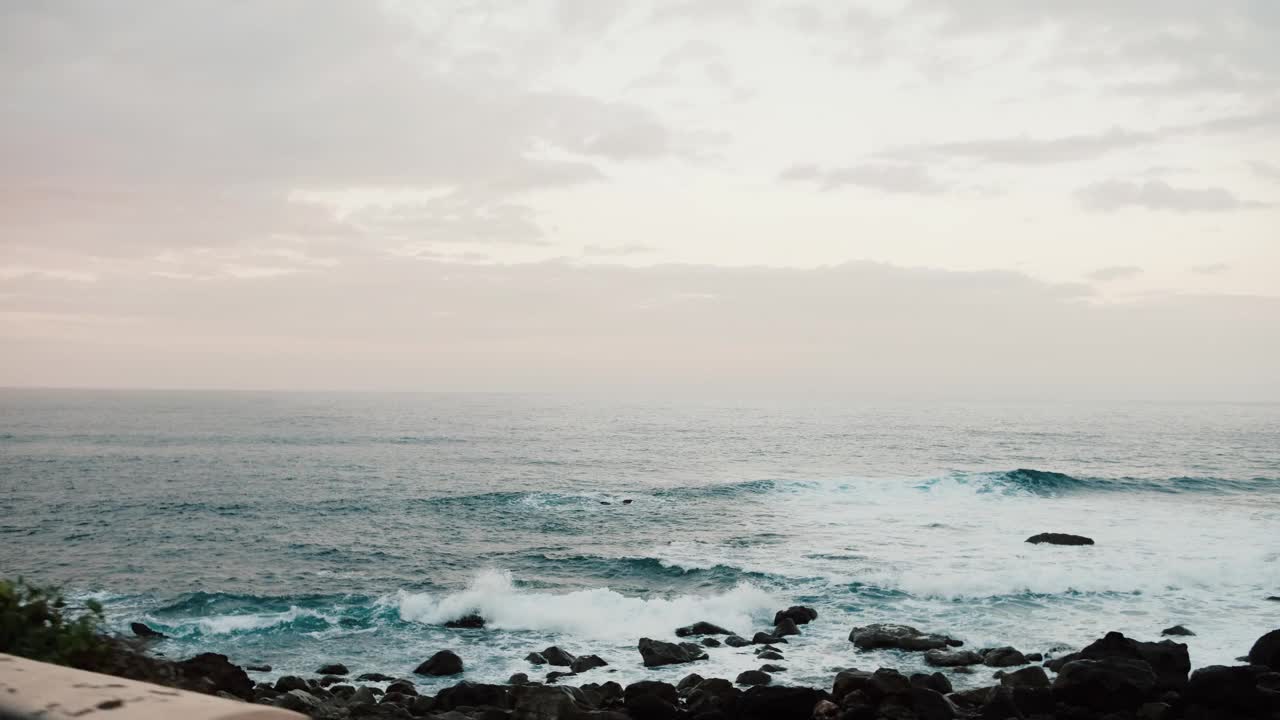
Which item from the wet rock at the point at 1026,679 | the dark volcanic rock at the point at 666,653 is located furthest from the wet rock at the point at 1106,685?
the dark volcanic rock at the point at 666,653

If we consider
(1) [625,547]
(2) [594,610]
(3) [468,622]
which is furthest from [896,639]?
(1) [625,547]

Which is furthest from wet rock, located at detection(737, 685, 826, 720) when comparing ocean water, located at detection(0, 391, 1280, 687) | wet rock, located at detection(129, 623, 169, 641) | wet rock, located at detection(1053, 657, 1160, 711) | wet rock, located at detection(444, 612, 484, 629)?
wet rock, located at detection(129, 623, 169, 641)

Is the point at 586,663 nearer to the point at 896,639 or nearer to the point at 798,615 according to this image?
the point at 798,615

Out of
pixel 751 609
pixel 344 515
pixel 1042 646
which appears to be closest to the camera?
pixel 1042 646

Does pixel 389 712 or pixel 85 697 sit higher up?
pixel 85 697

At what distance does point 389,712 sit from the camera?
15797 mm

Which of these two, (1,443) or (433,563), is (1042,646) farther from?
(1,443)

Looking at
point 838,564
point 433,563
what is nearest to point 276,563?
point 433,563

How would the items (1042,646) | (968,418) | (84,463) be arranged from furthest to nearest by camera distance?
(968,418)
(84,463)
(1042,646)

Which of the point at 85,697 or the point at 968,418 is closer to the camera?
the point at 85,697

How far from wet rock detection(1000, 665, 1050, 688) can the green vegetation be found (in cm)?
1660

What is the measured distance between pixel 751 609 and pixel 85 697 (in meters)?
24.0

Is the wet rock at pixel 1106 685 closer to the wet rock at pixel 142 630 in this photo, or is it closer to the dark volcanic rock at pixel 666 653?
the dark volcanic rock at pixel 666 653

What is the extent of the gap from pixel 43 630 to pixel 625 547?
3029 cm
